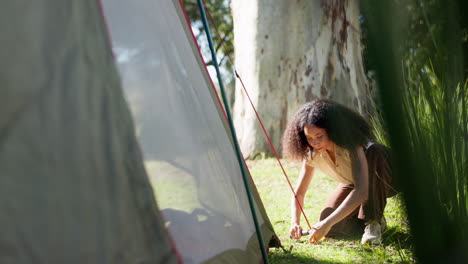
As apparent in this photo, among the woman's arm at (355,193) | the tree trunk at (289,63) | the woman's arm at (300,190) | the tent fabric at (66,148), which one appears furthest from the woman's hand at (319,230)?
the tree trunk at (289,63)

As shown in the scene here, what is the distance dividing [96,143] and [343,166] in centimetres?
168

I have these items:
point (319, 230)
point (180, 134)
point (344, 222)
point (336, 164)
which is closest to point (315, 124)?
point (336, 164)

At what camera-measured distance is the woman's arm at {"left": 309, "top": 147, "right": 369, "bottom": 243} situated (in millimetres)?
2402

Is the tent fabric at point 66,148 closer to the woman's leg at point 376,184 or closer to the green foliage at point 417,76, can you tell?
the green foliage at point 417,76

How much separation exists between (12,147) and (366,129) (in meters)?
1.98

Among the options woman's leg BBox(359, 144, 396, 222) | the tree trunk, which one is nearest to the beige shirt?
woman's leg BBox(359, 144, 396, 222)

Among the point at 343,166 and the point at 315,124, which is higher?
the point at 315,124

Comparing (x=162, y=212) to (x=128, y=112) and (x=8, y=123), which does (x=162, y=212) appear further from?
(x=8, y=123)

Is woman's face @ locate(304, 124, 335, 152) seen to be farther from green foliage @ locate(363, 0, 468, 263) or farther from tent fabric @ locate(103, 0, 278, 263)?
green foliage @ locate(363, 0, 468, 263)

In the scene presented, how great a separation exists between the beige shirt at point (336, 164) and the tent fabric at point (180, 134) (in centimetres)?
69

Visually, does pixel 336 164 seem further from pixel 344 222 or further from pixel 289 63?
pixel 289 63

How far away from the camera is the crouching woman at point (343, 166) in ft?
7.96

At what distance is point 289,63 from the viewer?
5.83 m

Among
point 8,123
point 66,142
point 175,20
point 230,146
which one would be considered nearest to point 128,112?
point 66,142
